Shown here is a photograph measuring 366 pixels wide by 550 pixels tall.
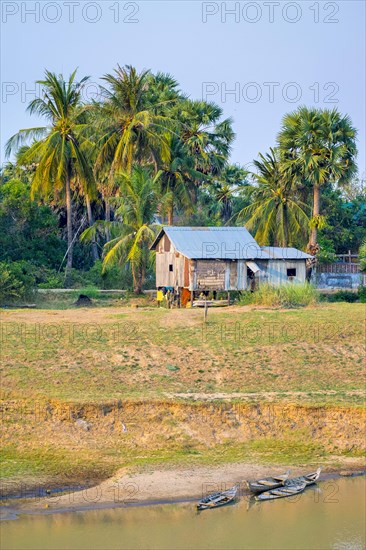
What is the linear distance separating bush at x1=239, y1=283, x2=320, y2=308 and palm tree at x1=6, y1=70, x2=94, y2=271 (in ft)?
43.2

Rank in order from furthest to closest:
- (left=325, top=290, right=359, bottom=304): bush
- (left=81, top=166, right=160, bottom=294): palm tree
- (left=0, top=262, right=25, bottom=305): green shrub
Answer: (left=81, top=166, right=160, bottom=294): palm tree < (left=325, top=290, right=359, bottom=304): bush < (left=0, top=262, right=25, bottom=305): green shrub

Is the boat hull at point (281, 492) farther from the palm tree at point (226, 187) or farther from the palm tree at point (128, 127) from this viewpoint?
the palm tree at point (226, 187)

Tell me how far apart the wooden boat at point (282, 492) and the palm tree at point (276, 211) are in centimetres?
2620

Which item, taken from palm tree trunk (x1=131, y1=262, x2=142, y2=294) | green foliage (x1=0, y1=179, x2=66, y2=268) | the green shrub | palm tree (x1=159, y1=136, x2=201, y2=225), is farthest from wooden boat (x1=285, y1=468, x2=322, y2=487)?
palm tree (x1=159, y1=136, x2=201, y2=225)

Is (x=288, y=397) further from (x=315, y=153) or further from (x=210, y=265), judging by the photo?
(x=315, y=153)

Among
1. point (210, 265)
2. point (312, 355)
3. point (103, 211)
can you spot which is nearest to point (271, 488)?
point (312, 355)

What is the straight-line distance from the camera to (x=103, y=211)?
54.6 m

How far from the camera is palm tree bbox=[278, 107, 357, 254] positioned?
4253 centimetres

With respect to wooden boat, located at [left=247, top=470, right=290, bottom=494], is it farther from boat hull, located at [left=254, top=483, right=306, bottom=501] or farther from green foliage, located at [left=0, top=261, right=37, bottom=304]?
green foliage, located at [left=0, top=261, right=37, bottom=304]

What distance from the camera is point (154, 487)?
1969 cm

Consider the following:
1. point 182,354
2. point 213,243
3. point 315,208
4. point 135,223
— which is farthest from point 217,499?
point 315,208

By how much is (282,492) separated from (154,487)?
8.96 feet

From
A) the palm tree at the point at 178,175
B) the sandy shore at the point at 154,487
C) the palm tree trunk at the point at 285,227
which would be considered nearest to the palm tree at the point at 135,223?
the palm tree at the point at 178,175

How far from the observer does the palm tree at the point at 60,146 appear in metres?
44.2
